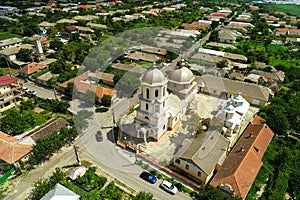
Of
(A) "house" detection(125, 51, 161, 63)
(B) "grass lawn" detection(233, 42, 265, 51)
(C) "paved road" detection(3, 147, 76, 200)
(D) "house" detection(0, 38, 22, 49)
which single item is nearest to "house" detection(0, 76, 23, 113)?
(C) "paved road" detection(3, 147, 76, 200)

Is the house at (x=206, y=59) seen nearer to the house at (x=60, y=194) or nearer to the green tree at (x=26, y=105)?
the green tree at (x=26, y=105)

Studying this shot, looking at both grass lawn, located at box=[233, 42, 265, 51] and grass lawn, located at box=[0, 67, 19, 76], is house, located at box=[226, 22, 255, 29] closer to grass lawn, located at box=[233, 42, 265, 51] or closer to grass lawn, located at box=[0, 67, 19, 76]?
grass lawn, located at box=[233, 42, 265, 51]

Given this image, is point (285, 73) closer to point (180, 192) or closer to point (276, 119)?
point (276, 119)

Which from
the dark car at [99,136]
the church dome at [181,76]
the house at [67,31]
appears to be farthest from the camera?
the house at [67,31]

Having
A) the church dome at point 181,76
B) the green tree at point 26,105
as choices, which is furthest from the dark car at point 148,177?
the green tree at point 26,105

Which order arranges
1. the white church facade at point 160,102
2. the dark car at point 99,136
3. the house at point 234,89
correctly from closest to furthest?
the white church facade at point 160,102
the dark car at point 99,136
the house at point 234,89

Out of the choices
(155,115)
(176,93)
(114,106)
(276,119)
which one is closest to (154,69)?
(155,115)

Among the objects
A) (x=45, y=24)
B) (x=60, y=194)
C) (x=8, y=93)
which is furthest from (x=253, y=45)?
(x=45, y=24)
